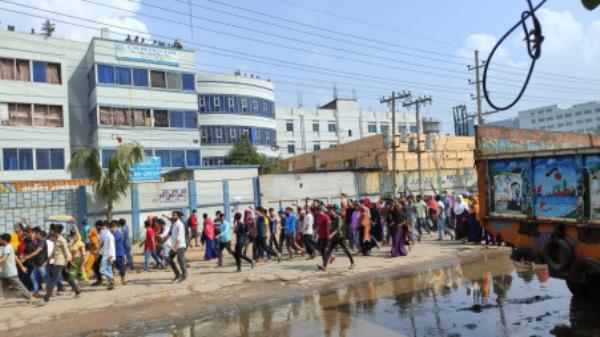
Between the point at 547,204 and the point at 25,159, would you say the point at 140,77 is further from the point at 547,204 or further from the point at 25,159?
the point at 547,204

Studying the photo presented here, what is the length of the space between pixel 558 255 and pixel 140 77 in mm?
34185

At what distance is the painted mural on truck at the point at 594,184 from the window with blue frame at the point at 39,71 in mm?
34605

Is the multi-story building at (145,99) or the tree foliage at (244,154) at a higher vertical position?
the multi-story building at (145,99)

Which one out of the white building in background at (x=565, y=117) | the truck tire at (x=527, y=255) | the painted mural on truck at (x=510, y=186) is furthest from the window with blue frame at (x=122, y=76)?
the white building in background at (x=565, y=117)

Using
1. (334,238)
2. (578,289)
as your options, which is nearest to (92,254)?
(334,238)

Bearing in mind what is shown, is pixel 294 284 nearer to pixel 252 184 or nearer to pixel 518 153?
pixel 518 153

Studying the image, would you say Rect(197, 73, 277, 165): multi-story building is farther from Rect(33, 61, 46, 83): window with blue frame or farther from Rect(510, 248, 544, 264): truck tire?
Rect(510, 248, 544, 264): truck tire

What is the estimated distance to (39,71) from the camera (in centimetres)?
3409

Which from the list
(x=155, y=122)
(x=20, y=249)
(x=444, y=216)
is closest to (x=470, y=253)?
(x=444, y=216)

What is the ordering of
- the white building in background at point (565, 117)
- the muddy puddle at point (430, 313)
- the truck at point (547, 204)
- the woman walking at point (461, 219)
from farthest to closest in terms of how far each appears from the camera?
the white building in background at point (565, 117) < the woman walking at point (461, 219) < the muddy puddle at point (430, 313) < the truck at point (547, 204)

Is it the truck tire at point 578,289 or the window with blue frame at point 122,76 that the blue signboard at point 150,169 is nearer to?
the window with blue frame at point 122,76

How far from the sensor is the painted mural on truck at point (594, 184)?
20.9 ft

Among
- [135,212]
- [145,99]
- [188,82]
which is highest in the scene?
[188,82]

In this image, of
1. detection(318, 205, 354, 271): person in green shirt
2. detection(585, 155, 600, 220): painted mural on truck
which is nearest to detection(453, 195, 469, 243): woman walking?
A: detection(318, 205, 354, 271): person in green shirt
